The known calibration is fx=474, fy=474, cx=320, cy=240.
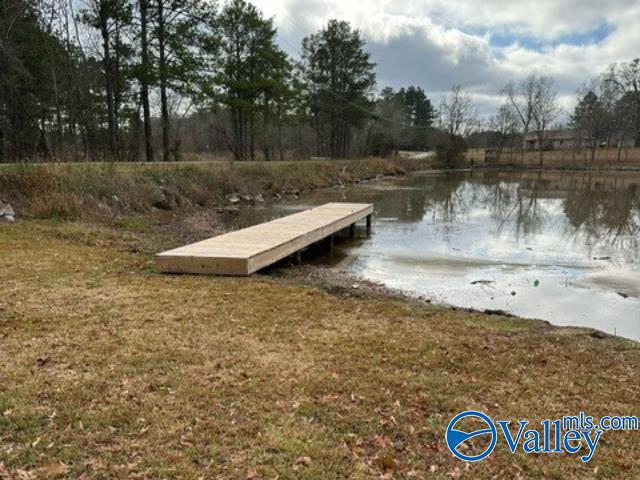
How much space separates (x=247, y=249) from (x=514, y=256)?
17.1 ft

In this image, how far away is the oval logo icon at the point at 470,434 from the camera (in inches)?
95.1

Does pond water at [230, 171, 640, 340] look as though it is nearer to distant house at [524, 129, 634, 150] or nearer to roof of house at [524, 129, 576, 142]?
distant house at [524, 129, 634, 150]

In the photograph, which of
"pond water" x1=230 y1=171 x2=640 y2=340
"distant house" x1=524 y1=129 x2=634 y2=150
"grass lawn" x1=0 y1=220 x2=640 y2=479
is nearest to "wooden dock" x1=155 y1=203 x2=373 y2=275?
"grass lawn" x1=0 y1=220 x2=640 y2=479

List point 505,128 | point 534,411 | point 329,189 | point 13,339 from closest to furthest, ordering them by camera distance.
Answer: point 534,411, point 13,339, point 329,189, point 505,128

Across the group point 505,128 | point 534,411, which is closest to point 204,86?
point 534,411

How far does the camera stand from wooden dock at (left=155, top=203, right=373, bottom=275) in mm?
5770

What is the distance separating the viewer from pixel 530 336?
4133 millimetres

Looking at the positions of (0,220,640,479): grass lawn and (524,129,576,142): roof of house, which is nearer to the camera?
(0,220,640,479): grass lawn

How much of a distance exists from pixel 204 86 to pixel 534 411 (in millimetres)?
18912

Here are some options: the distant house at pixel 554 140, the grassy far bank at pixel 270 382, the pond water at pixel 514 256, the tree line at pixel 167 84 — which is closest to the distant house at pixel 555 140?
the distant house at pixel 554 140

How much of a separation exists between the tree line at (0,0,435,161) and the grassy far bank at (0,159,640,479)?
732 cm

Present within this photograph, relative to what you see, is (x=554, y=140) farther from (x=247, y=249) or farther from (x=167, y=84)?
(x=247, y=249)

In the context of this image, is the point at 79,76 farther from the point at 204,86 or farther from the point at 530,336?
the point at 530,336

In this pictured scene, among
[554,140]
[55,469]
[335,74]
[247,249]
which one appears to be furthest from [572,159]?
[55,469]
